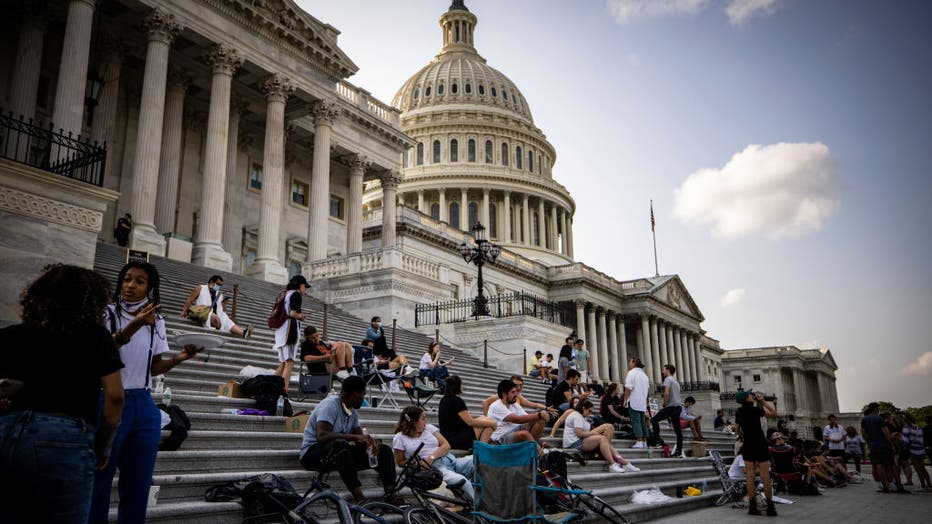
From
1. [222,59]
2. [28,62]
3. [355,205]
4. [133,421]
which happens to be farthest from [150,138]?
[133,421]

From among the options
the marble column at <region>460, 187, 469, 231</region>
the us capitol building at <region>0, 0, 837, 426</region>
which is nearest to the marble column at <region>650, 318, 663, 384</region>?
the us capitol building at <region>0, 0, 837, 426</region>

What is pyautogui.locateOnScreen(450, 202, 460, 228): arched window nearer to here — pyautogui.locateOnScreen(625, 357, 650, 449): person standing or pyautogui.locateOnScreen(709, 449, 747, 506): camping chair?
pyautogui.locateOnScreen(625, 357, 650, 449): person standing

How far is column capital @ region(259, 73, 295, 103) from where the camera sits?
95.4 ft

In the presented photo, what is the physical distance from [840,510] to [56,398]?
38.7 ft

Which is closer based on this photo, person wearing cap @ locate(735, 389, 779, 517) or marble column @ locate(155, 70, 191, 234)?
person wearing cap @ locate(735, 389, 779, 517)

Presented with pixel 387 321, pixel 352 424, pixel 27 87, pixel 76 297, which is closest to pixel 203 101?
pixel 27 87

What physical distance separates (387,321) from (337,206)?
16323mm

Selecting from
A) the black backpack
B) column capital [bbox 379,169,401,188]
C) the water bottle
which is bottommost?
the water bottle

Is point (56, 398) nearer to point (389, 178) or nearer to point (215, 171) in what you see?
point (215, 171)

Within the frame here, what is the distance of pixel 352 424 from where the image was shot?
7.39 meters

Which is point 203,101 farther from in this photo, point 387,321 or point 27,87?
point 387,321

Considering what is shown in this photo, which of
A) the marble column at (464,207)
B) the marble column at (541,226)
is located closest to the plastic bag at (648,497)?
the marble column at (464,207)

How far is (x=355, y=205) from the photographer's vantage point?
36.0 metres

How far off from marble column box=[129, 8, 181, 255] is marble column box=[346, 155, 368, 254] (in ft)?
39.6
